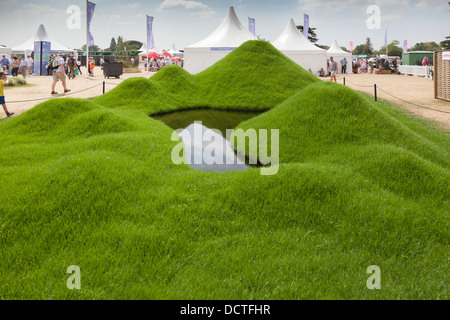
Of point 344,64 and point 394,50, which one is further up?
point 394,50

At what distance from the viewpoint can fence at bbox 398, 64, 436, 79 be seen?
30175 mm

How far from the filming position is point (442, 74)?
52.9ft

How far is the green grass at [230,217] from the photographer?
337 centimetres

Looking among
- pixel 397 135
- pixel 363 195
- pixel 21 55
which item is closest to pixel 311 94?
pixel 397 135

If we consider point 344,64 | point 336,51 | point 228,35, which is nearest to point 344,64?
point 344,64

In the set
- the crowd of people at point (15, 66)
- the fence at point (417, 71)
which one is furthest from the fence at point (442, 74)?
the crowd of people at point (15, 66)

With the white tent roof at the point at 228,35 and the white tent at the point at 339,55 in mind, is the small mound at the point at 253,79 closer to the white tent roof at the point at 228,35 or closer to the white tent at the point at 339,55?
the white tent roof at the point at 228,35

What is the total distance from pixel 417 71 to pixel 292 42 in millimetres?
12187

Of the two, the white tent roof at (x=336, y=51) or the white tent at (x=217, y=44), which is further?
the white tent roof at (x=336, y=51)

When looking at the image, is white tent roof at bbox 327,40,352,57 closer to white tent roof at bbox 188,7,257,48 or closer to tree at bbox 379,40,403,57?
white tent roof at bbox 188,7,257,48

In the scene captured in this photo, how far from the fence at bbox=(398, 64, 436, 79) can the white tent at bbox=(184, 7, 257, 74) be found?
1535 cm

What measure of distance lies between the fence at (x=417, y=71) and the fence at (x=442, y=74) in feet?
49.5

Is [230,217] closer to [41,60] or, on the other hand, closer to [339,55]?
[41,60]
